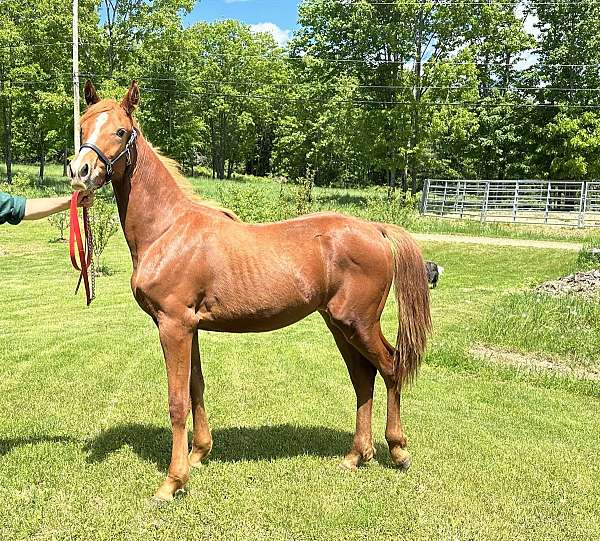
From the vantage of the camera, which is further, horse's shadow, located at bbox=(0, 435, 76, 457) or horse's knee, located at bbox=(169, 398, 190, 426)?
horse's shadow, located at bbox=(0, 435, 76, 457)

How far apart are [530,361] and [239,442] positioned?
4398 millimetres

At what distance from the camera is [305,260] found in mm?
3789

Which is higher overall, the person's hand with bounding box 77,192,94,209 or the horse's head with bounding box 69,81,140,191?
the horse's head with bounding box 69,81,140,191

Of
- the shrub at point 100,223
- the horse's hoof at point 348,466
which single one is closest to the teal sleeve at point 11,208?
the horse's hoof at point 348,466

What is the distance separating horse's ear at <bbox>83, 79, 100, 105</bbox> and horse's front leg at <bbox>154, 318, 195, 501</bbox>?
1.54 metres

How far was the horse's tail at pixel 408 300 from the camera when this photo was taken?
404cm

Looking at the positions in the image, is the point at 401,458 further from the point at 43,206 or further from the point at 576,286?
the point at 576,286

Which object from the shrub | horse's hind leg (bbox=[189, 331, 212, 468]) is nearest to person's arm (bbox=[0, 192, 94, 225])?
horse's hind leg (bbox=[189, 331, 212, 468])

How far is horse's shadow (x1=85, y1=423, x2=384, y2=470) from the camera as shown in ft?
13.9

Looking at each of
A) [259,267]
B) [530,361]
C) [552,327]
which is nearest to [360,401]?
[259,267]

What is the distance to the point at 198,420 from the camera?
4059mm

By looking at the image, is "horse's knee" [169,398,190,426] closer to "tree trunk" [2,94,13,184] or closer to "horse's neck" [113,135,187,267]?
"horse's neck" [113,135,187,267]

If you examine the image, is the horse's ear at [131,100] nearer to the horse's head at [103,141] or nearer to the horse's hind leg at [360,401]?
the horse's head at [103,141]

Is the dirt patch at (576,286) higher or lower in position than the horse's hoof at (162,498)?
higher
